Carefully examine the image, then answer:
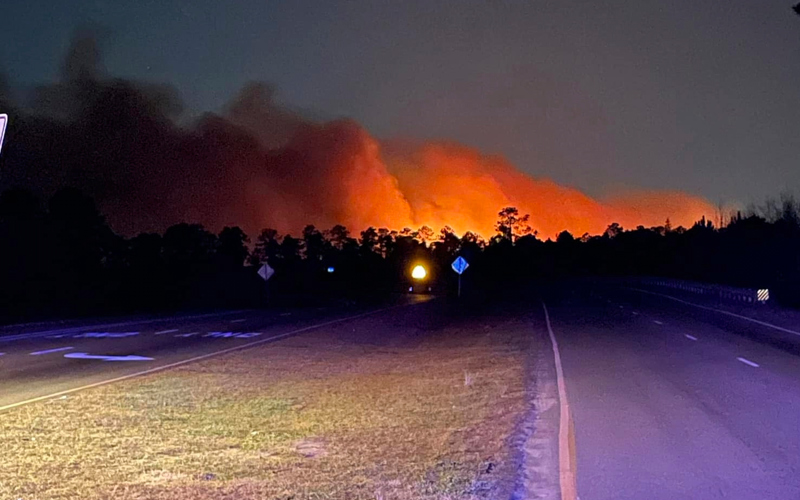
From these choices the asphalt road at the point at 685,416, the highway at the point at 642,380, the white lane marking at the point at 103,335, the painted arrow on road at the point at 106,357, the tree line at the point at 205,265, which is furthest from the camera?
the tree line at the point at 205,265

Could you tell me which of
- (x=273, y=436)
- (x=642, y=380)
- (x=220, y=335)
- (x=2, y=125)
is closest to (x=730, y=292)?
(x=220, y=335)

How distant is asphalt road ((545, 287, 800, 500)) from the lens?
9719 mm

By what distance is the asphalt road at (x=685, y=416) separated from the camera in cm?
972

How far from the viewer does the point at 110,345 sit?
28625mm

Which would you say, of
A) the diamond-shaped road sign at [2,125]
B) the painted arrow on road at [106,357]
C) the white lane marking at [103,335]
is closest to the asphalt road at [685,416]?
the diamond-shaped road sign at [2,125]

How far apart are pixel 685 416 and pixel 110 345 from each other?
19.1 m

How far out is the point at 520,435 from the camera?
1250cm

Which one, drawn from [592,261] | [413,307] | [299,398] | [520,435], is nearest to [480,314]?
[413,307]

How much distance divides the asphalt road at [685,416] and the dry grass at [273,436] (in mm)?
1165

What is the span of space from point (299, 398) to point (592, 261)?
18679 centimetres

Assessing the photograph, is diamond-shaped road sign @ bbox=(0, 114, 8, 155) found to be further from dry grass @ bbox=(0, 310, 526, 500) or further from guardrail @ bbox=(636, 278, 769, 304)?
guardrail @ bbox=(636, 278, 769, 304)

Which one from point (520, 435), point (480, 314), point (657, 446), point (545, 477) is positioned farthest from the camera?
point (480, 314)

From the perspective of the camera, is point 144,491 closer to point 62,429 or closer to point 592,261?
point 62,429

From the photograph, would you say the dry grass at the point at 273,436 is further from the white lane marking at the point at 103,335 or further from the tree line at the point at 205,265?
the tree line at the point at 205,265
